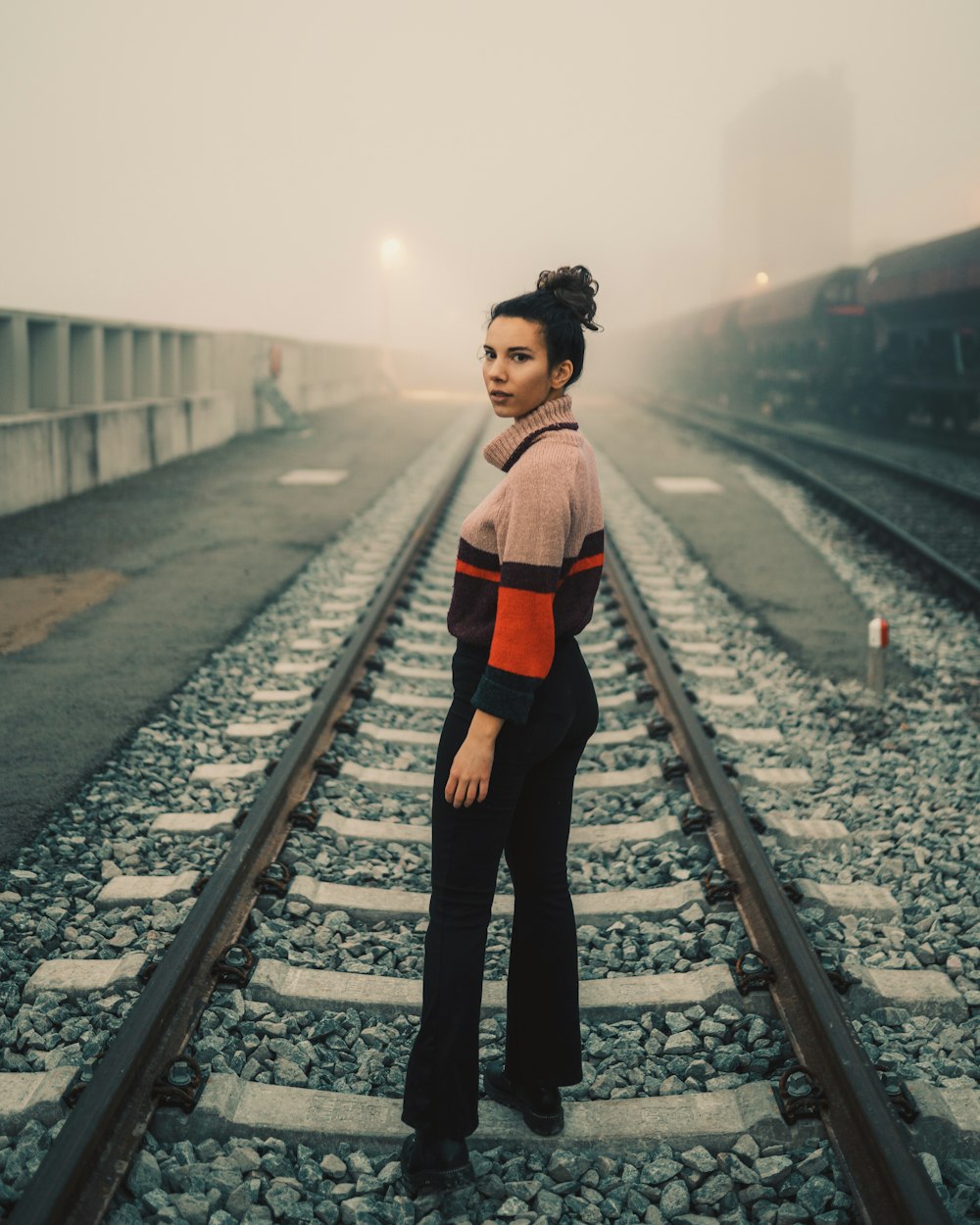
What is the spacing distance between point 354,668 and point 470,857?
386 centimetres

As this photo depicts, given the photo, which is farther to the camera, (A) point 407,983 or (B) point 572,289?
(A) point 407,983

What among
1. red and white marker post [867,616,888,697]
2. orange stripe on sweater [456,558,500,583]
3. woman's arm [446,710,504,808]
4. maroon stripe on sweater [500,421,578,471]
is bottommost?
red and white marker post [867,616,888,697]

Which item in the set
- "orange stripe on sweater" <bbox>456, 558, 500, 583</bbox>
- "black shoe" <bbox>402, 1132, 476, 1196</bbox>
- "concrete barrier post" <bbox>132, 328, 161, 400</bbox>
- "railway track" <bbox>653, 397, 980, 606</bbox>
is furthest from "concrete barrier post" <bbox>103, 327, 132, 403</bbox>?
"black shoe" <bbox>402, 1132, 476, 1196</bbox>

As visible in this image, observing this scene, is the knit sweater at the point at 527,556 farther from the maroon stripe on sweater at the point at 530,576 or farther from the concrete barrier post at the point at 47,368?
the concrete barrier post at the point at 47,368

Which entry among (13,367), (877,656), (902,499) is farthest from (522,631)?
(902,499)

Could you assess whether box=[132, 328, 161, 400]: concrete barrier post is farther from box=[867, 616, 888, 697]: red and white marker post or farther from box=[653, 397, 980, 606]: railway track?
box=[867, 616, 888, 697]: red and white marker post

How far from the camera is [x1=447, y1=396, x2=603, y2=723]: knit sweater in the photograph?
236cm

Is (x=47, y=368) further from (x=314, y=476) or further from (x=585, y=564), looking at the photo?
(x=585, y=564)

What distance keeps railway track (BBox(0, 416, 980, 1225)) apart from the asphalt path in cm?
70

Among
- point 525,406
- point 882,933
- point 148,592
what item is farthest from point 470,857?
point 148,592

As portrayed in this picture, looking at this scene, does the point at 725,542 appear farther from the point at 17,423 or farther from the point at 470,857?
the point at 470,857

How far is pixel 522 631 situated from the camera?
7.77ft

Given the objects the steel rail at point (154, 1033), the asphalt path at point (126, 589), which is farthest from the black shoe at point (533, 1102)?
the asphalt path at point (126, 589)

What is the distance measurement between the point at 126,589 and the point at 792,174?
640ft
